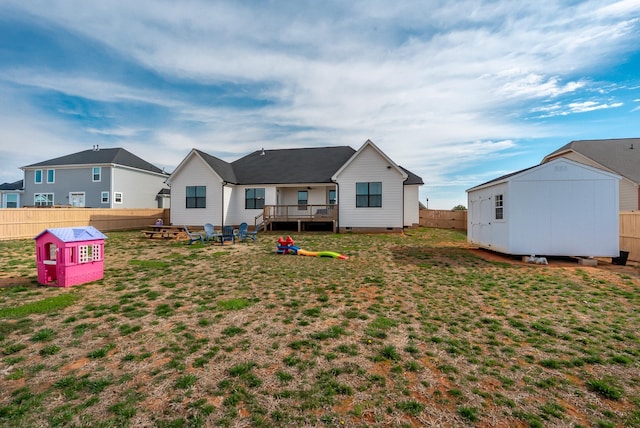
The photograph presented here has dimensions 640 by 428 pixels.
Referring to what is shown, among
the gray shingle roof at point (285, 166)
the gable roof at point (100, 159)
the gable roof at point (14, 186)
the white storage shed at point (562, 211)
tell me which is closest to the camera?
the white storage shed at point (562, 211)

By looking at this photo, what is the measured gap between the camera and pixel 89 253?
25.6 feet

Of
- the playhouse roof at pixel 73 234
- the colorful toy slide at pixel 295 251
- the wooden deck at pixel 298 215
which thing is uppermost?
the wooden deck at pixel 298 215

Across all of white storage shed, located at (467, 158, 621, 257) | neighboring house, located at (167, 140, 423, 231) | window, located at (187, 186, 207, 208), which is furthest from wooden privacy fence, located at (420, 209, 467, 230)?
window, located at (187, 186, 207, 208)

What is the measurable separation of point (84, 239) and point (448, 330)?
8.84m

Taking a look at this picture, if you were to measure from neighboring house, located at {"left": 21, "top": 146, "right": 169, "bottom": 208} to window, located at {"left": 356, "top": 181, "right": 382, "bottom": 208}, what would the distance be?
2140cm

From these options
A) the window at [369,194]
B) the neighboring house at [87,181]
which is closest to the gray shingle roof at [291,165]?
the window at [369,194]

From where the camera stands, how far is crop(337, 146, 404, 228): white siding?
66.3ft

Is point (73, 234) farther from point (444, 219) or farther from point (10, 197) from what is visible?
point (10, 197)

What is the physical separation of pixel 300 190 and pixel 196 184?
27.4ft

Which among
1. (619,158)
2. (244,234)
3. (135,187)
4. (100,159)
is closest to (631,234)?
(619,158)

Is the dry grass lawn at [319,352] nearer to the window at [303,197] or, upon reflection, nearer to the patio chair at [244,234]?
the patio chair at [244,234]

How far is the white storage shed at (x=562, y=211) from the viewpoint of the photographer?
10672mm

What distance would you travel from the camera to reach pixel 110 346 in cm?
422

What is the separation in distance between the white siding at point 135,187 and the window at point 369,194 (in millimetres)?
21405
